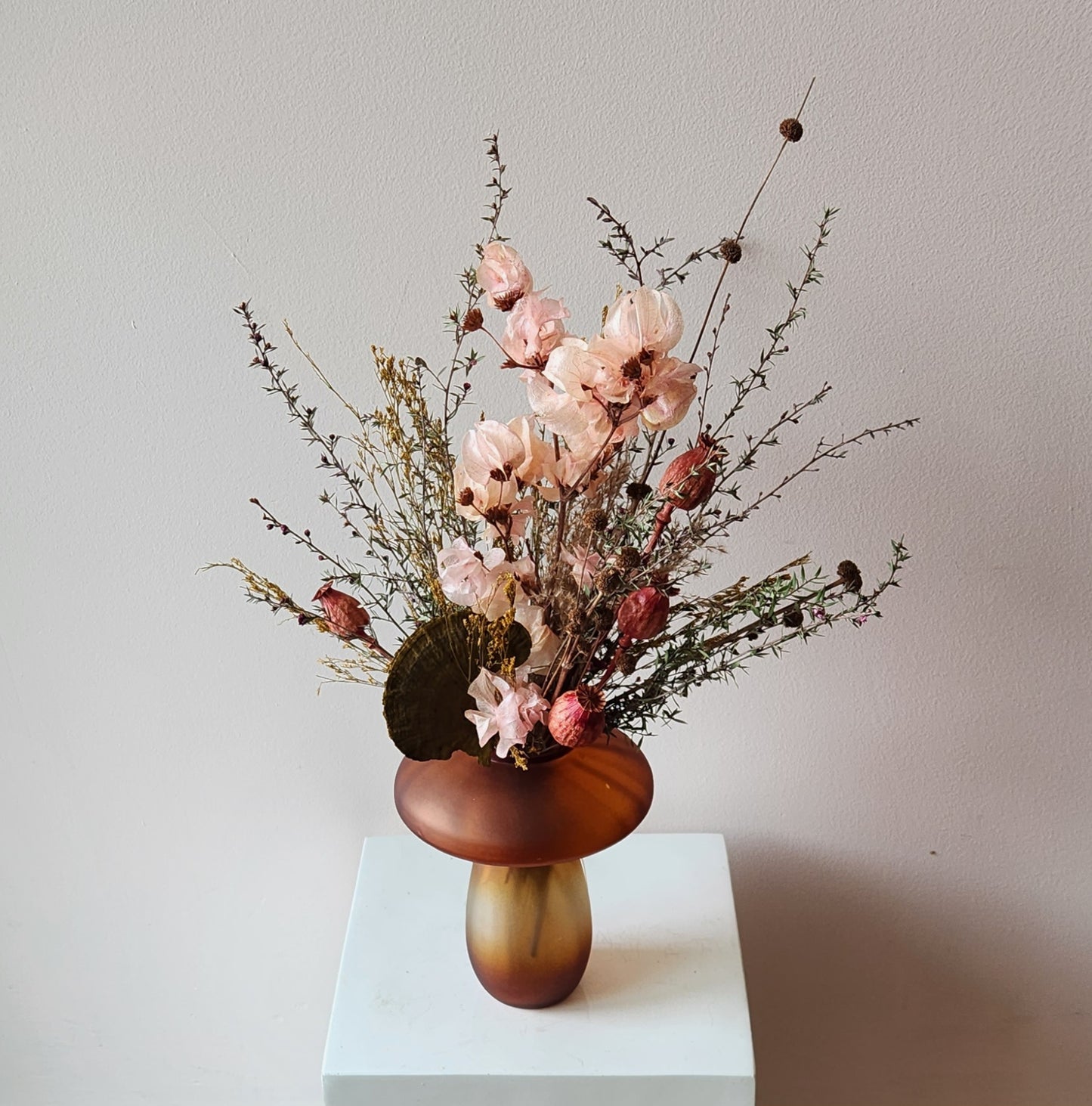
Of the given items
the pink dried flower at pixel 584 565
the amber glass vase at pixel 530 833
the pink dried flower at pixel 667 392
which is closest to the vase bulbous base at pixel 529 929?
the amber glass vase at pixel 530 833

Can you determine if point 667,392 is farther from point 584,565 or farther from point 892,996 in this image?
point 892,996

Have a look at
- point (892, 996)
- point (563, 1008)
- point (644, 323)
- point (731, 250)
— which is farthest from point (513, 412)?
point (892, 996)

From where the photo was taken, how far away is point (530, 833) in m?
0.88

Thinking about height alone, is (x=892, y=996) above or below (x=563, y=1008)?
above

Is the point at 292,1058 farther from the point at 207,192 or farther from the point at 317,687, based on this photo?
the point at 207,192

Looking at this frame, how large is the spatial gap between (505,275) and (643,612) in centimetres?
25

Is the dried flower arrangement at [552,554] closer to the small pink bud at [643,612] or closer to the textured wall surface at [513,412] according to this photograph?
the small pink bud at [643,612]

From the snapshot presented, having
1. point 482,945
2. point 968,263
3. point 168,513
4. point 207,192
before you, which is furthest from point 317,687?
point 968,263

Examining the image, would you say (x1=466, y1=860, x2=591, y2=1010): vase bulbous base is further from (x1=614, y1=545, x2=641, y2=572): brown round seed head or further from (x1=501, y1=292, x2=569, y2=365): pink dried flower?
(x1=501, y1=292, x2=569, y2=365): pink dried flower

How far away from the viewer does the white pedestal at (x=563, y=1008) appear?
0.97 meters

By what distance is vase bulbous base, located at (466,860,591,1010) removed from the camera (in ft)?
3.14

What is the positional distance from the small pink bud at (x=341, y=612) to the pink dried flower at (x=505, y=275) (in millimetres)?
236

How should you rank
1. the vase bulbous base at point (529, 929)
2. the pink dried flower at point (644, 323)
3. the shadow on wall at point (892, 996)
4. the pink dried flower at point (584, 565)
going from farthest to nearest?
the shadow on wall at point (892, 996)
the vase bulbous base at point (529, 929)
the pink dried flower at point (584, 565)
the pink dried flower at point (644, 323)

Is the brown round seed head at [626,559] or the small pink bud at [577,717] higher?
the brown round seed head at [626,559]
